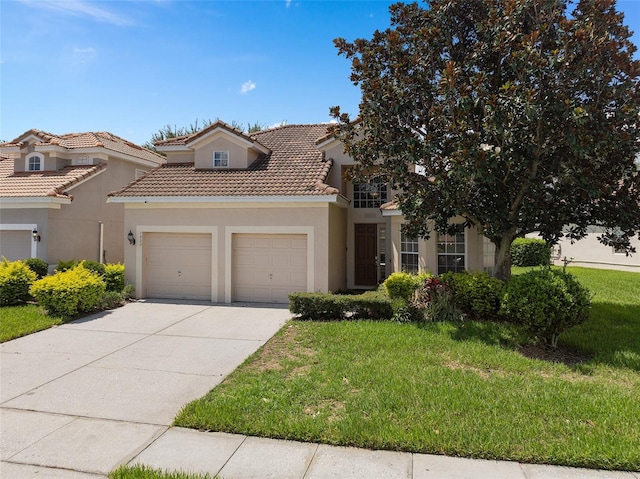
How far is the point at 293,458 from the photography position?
3795mm

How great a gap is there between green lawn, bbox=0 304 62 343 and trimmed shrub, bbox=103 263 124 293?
6.63 feet

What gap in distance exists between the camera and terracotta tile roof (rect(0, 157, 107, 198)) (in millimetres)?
14217

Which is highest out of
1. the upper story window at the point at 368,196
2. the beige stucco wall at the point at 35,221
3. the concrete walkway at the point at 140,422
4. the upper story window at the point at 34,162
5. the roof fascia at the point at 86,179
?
the upper story window at the point at 34,162

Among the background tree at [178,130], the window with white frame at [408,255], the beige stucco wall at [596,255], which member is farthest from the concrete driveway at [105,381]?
the background tree at [178,130]

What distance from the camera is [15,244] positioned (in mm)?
14352

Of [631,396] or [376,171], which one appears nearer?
[631,396]

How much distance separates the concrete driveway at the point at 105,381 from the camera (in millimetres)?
3957

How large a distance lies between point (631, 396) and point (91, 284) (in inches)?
477

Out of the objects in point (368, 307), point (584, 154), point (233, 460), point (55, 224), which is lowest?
point (233, 460)

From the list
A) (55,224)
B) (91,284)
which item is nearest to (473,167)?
(91,284)

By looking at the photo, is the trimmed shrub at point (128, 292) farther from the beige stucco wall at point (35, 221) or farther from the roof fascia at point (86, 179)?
the roof fascia at point (86, 179)

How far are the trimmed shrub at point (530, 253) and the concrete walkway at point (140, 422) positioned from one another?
20401 millimetres

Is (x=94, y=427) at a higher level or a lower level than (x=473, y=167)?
lower

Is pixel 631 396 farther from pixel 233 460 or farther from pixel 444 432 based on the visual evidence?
pixel 233 460
